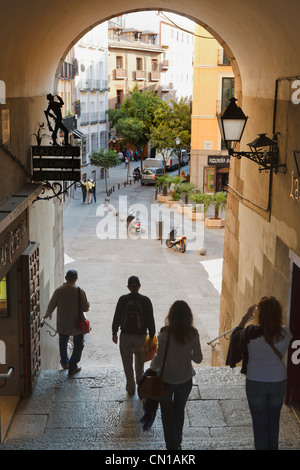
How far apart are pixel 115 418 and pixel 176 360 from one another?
1767mm

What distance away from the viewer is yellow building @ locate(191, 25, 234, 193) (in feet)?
116

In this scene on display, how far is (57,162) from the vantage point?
8.12m

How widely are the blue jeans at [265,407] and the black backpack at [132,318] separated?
2069 millimetres

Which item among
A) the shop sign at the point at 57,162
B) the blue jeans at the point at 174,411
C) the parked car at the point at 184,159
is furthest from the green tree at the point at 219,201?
the parked car at the point at 184,159

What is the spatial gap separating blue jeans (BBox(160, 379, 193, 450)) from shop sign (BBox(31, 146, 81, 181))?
3.37m

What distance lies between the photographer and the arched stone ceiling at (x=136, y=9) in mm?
6656

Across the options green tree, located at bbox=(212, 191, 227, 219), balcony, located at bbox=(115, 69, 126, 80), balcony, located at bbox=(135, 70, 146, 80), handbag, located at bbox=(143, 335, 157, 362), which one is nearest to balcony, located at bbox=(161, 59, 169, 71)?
balcony, located at bbox=(135, 70, 146, 80)

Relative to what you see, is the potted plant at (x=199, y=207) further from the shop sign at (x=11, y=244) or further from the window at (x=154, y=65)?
the window at (x=154, y=65)

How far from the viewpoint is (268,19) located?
23.5 ft

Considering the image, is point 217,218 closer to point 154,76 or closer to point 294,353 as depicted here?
point 294,353

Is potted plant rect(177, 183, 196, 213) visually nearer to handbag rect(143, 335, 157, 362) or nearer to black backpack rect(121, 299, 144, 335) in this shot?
handbag rect(143, 335, 157, 362)

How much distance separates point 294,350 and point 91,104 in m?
39.8

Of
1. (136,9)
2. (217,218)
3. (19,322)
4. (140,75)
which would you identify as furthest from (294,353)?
(140,75)

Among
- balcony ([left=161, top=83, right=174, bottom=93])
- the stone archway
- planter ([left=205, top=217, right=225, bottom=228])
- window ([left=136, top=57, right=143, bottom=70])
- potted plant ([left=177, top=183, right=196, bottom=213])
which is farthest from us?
balcony ([left=161, top=83, right=174, bottom=93])
